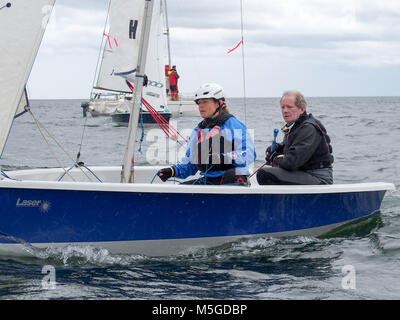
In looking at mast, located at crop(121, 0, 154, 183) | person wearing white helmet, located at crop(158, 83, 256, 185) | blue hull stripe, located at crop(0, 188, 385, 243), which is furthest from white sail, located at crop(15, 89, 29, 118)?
person wearing white helmet, located at crop(158, 83, 256, 185)

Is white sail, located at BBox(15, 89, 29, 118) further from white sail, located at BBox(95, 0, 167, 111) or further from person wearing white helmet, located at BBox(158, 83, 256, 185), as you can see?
person wearing white helmet, located at BBox(158, 83, 256, 185)

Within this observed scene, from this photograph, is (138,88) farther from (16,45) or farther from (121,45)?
(16,45)

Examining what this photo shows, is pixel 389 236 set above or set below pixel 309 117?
below

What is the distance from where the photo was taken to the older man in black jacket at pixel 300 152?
5820 millimetres

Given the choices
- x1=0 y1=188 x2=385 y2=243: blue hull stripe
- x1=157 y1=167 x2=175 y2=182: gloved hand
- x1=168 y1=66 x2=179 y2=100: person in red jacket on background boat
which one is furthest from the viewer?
x1=168 y1=66 x2=179 y2=100: person in red jacket on background boat

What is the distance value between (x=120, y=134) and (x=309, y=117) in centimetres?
1990

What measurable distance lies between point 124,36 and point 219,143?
1.51 metres

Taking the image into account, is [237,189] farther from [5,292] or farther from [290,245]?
[5,292]

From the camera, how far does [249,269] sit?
5418 millimetres

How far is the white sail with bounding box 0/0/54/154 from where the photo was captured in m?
5.13

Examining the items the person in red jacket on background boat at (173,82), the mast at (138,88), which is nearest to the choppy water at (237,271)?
the mast at (138,88)

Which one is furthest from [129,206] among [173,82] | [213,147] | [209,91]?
[173,82]

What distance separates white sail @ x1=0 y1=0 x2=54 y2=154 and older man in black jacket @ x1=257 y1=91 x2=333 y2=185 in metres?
2.45
